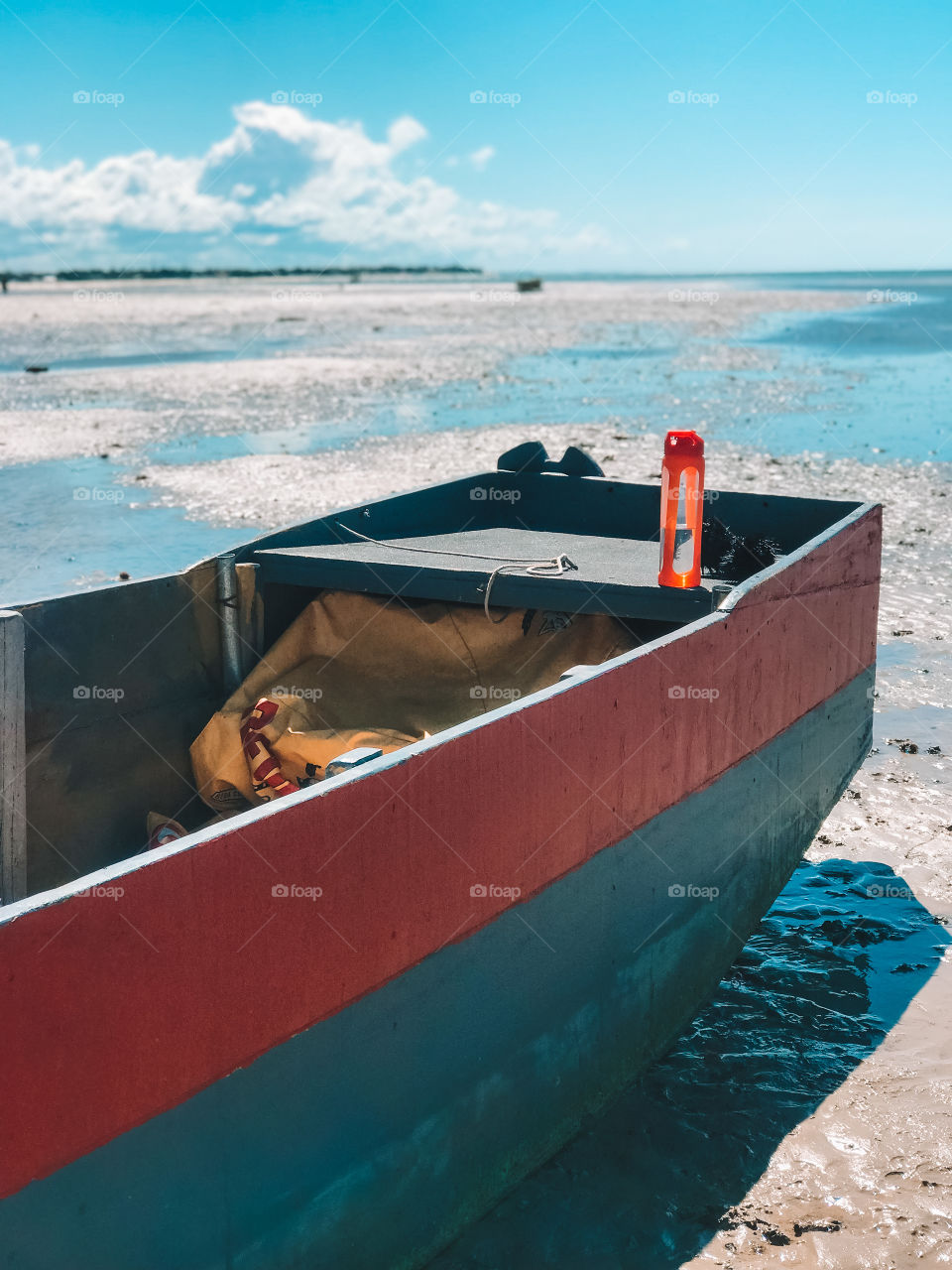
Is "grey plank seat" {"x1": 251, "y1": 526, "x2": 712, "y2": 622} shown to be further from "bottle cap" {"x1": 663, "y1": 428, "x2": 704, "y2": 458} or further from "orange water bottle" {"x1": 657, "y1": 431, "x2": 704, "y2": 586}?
"bottle cap" {"x1": 663, "y1": 428, "x2": 704, "y2": 458}

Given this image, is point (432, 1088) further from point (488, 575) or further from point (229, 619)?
point (229, 619)

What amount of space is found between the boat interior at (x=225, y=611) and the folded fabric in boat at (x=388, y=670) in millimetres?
96

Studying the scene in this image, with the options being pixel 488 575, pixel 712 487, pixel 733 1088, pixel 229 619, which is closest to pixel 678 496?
pixel 488 575

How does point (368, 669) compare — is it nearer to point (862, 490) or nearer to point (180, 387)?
point (862, 490)

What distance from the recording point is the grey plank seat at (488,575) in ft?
15.5

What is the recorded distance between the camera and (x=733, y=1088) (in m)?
4.29

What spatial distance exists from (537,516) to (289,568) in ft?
6.79

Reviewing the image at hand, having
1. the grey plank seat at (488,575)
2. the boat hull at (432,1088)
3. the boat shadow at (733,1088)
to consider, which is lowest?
the boat shadow at (733,1088)

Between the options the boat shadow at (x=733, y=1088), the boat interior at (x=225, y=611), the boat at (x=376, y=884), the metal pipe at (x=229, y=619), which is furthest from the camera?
the metal pipe at (x=229, y=619)

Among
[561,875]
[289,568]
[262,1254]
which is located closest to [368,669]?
[289,568]

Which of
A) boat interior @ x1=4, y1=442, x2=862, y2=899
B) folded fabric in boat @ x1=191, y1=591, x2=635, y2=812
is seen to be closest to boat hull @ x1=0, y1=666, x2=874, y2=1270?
folded fabric in boat @ x1=191, y1=591, x2=635, y2=812

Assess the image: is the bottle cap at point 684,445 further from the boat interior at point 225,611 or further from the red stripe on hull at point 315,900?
the red stripe on hull at point 315,900

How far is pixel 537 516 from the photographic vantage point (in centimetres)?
677

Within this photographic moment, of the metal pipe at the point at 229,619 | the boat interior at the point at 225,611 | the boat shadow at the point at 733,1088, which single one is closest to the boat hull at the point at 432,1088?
the boat shadow at the point at 733,1088
